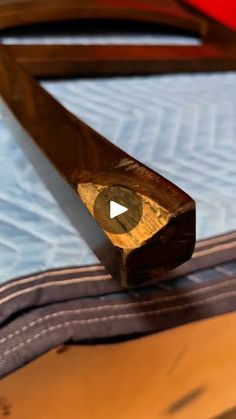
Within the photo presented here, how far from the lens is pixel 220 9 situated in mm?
973

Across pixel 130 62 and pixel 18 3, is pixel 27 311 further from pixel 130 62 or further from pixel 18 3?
pixel 18 3

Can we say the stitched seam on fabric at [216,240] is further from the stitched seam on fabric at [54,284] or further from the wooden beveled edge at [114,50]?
the wooden beveled edge at [114,50]

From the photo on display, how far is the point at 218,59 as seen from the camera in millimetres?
768

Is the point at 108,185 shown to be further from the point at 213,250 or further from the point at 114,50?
the point at 114,50

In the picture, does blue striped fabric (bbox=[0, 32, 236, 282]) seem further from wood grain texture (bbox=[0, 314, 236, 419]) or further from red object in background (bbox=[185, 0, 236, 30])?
red object in background (bbox=[185, 0, 236, 30])

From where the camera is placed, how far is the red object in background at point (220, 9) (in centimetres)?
96

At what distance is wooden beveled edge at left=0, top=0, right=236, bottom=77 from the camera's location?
28.3 inches

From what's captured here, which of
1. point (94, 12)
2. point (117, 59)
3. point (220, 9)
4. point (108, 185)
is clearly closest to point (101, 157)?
point (108, 185)

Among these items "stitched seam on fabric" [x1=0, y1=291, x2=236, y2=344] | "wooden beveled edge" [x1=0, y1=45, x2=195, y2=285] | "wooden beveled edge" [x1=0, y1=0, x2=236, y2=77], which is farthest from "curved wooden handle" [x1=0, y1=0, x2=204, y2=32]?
"stitched seam on fabric" [x1=0, y1=291, x2=236, y2=344]

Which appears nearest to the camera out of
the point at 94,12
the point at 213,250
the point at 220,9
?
the point at 213,250

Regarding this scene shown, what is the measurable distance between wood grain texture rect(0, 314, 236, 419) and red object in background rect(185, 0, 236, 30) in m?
0.66

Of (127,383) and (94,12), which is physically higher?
(94,12)
